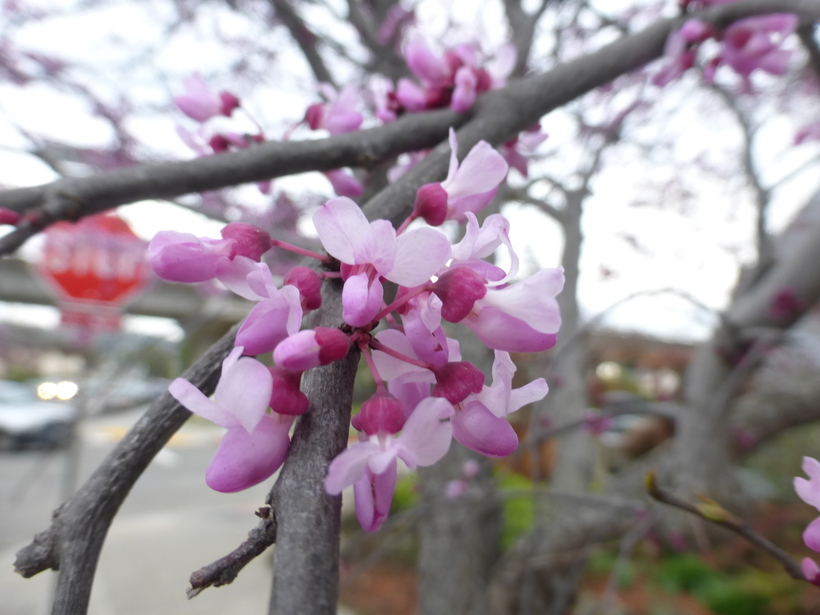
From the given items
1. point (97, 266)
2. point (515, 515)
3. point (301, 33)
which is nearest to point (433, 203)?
point (301, 33)

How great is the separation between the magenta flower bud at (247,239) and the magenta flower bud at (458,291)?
17 centimetres

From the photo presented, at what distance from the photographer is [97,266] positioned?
11.5 feet

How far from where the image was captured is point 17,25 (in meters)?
2.95

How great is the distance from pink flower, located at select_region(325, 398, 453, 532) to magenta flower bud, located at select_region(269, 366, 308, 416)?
5 cm

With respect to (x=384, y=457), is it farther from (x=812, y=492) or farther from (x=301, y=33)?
(x=301, y=33)

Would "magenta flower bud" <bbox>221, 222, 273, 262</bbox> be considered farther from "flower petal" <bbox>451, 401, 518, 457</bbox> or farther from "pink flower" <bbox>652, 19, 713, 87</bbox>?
"pink flower" <bbox>652, 19, 713, 87</bbox>

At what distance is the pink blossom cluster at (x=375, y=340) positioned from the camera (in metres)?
0.36

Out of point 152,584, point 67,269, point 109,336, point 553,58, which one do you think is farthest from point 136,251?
point 553,58

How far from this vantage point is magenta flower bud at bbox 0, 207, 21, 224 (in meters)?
0.59

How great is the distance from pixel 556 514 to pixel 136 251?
3581 millimetres

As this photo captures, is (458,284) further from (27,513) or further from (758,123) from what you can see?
(27,513)

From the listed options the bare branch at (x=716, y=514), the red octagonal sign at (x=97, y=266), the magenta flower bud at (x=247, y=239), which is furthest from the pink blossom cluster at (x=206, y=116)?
the red octagonal sign at (x=97, y=266)

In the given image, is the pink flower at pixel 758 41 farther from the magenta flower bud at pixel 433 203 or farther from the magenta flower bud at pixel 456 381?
the magenta flower bud at pixel 456 381

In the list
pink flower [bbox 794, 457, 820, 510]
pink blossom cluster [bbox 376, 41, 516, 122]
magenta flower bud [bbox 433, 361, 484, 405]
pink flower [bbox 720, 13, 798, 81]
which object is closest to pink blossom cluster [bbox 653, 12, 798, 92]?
pink flower [bbox 720, 13, 798, 81]
